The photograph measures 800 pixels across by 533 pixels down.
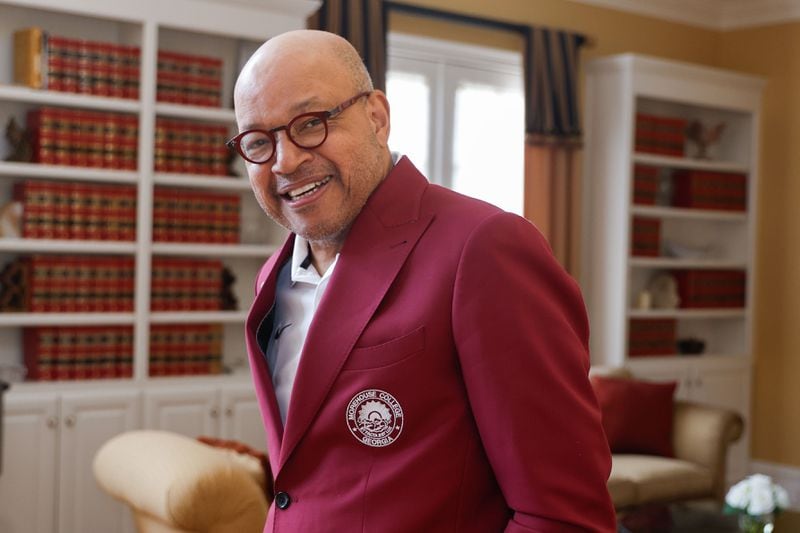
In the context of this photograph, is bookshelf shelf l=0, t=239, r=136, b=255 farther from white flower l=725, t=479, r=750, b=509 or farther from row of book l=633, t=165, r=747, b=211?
row of book l=633, t=165, r=747, b=211

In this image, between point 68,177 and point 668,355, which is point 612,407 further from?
point 68,177

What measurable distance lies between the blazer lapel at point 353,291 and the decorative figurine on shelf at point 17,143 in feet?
11.7

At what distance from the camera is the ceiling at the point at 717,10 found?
6.95 m

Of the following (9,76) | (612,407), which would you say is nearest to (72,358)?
(9,76)

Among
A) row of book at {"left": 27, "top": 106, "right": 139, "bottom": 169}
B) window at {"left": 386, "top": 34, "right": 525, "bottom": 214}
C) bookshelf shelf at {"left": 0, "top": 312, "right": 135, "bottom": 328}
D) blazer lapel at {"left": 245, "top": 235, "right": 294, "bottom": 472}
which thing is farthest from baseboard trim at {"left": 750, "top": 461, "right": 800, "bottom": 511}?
blazer lapel at {"left": 245, "top": 235, "right": 294, "bottom": 472}

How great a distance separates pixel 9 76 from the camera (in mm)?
4656

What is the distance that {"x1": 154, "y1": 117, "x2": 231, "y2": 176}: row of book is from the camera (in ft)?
15.9

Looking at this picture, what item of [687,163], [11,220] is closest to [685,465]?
[687,163]

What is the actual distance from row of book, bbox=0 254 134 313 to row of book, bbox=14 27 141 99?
744 millimetres

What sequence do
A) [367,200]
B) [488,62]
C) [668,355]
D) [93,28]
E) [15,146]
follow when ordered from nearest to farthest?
1. [367,200]
2. [15,146]
3. [93,28]
4. [488,62]
5. [668,355]

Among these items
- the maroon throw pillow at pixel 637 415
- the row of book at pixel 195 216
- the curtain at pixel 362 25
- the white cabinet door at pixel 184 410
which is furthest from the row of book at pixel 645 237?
the white cabinet door at pixel 184 410

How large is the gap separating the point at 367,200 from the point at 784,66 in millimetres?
6415

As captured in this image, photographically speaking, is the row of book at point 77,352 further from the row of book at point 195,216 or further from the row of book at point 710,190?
the row of book at point 710,190

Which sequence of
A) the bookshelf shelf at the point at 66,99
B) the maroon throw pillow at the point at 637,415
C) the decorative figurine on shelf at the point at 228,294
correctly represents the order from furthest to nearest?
the maroon throw pillow at the point at 637,415 < the decorative figurine on shelf at the point at 228,294 < the bookshelf shelf at the point at 66,99
